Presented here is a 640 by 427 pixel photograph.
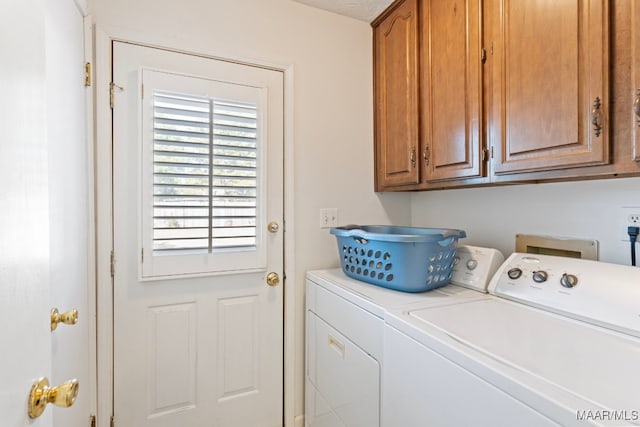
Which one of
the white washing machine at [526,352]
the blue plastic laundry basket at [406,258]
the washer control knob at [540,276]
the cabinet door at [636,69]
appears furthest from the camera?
the blue plastic laundry basket at [406,258]

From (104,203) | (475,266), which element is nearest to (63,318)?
(104,203)

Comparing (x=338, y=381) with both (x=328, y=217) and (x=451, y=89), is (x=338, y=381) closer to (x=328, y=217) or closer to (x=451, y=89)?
(x=328, y=217)

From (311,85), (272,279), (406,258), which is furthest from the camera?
(311,85)

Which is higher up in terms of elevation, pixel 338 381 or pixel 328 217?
pixel 328 217

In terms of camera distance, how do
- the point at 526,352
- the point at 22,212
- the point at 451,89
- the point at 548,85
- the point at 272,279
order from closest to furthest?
the point at 22,212
the point at 526,352
the point at 548,85
the point at 451,89
the point at 272,279

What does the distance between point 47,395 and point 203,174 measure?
1107 millimetres

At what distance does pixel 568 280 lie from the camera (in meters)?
1.10

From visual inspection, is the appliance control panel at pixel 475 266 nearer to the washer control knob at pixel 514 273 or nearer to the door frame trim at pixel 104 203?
the washer control knob at pixel 514 273

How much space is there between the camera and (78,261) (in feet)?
4.17

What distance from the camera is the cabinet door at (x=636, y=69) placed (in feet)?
2.84

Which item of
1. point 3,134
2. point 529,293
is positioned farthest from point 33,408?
point 529,293

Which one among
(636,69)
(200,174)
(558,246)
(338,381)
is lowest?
(338,381)

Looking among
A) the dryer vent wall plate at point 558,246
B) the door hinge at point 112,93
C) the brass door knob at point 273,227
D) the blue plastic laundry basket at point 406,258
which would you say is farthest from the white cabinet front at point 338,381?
the door hinge at point 112,93

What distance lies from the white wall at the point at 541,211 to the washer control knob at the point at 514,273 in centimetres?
27
